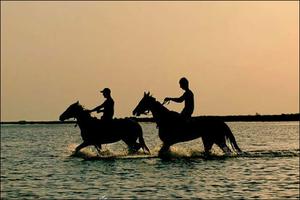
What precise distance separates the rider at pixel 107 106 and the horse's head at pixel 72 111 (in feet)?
2.23

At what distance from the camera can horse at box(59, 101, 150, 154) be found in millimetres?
28703

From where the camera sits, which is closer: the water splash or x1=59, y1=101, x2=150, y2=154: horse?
the water splash

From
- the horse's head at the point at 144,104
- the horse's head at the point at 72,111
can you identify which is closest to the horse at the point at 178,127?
the horse's head at the point at 144,104

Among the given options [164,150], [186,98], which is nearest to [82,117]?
[164,150]

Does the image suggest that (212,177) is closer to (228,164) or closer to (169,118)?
(228,164)

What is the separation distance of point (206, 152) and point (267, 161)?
2225 mm

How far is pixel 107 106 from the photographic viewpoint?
27.8m

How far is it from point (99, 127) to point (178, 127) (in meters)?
3.33

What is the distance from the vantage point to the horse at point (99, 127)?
94.2 feet

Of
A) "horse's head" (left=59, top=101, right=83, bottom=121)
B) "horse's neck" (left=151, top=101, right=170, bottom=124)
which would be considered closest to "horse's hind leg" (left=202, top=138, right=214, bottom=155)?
"horse's neck" (left=151, top=101, right=170, bottom=124)

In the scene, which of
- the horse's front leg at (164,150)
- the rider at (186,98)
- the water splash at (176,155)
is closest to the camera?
the rider at (186,98)

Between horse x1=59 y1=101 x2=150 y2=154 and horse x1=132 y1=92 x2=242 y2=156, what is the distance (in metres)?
1.97

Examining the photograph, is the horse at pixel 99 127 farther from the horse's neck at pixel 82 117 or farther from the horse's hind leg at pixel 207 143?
the horse's hind leg at pixel 207 143

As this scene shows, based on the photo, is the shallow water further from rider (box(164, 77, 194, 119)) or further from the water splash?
rider (box(164, 77, 194, 119))
